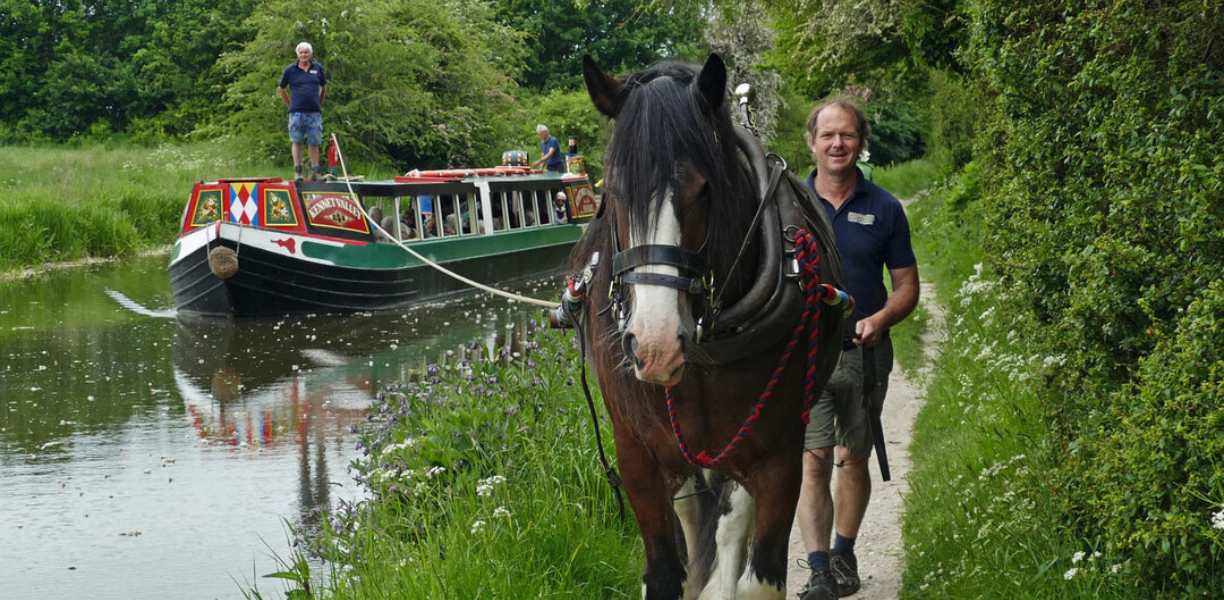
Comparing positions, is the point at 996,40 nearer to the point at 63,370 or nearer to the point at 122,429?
the point at 122,429

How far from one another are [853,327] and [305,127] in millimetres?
14250

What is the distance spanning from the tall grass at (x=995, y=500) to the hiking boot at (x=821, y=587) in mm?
289

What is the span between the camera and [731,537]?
4324 millimetres

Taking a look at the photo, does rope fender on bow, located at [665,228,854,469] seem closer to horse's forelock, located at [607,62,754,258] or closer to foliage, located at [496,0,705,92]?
horse's forelock, located at [607,62,754,258]

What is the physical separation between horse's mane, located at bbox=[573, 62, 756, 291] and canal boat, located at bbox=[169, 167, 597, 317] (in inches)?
499

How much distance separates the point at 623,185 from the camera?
11.5 feet

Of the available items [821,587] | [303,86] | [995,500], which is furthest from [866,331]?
[303,86]

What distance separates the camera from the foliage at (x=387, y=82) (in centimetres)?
3262

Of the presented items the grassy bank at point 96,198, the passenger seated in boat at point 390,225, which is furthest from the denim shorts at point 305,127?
the grassy bank at point 96,198

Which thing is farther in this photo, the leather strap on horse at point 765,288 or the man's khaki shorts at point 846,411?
the man's khaki shorts at point 846,411

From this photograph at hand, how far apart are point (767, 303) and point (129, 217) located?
2338cm

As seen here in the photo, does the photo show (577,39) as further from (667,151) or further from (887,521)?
(667,151)

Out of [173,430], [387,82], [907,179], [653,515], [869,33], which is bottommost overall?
[173,430]

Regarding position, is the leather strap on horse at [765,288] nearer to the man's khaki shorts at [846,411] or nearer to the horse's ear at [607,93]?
the horse's ear at [607,93]
